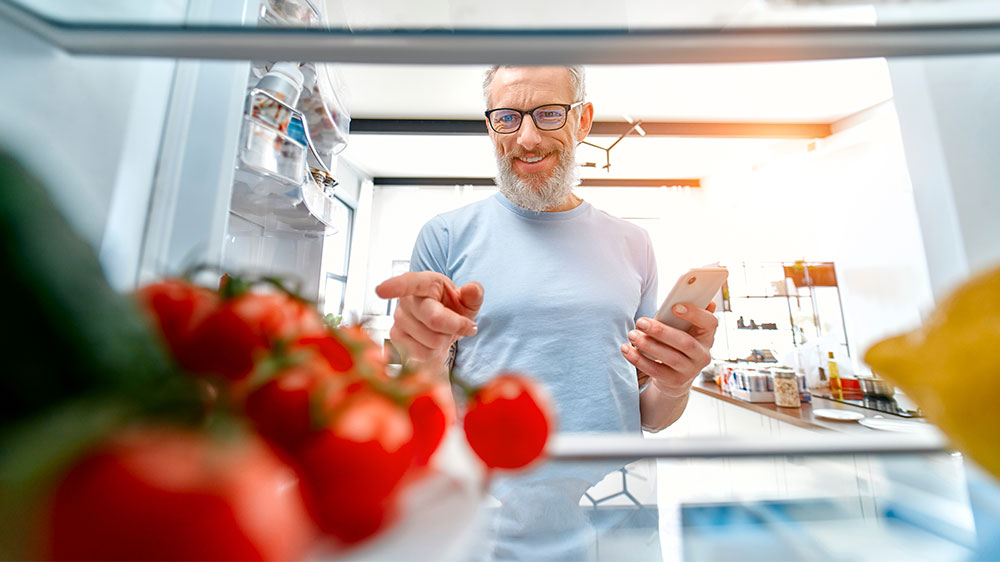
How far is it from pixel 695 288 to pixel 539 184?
0.48 m

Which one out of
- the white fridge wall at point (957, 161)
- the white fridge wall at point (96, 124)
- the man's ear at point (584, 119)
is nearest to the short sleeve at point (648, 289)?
the man's ear at point (584, 119)

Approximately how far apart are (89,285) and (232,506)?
8 centimetres

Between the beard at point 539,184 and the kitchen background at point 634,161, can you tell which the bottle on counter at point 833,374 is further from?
the beard at point 539,184

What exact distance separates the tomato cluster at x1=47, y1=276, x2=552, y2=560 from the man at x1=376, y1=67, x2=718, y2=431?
21.3 inches

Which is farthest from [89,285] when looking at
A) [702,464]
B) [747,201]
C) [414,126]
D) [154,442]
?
[747,201]

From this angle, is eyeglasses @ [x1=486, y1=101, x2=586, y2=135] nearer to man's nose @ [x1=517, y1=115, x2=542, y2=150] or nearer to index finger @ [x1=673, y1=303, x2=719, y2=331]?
man's nose @ [x1=517, y1=115, x2=542, y2=150]

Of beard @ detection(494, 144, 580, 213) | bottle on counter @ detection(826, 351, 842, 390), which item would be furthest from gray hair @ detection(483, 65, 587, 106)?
bottle on counter @ detection(826, 351, 842, 390)

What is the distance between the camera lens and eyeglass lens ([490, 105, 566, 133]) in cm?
88

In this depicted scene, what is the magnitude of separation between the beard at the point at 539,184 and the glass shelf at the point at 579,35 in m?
0.69

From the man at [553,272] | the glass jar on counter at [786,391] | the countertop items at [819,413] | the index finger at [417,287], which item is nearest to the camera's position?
the index finger at [417,287]

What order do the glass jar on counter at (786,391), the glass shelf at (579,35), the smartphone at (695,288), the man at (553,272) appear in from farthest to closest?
the glass jar on counter at (786,391) < the man at (553,272) < the smartphone at (695,288) < the glass shelf at (579,35)

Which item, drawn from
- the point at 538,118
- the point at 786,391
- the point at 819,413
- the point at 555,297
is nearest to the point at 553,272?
the point at 555,297

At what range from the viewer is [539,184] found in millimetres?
913

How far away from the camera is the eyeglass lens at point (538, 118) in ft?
2.87
